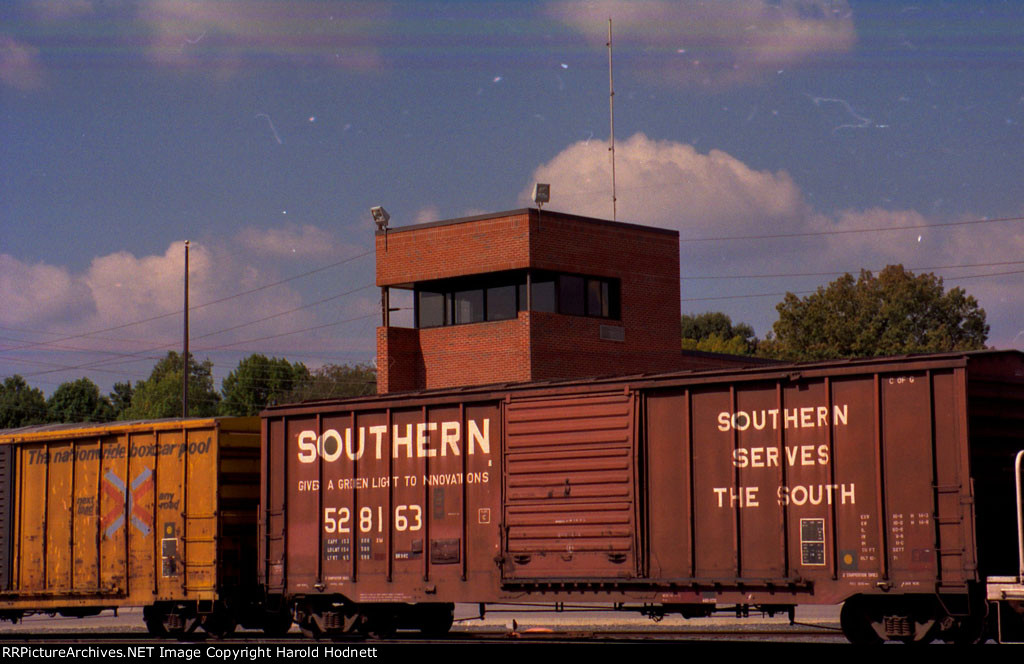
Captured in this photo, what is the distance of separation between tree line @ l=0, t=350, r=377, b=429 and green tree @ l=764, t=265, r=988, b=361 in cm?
5409

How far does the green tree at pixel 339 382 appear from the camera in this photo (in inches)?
5270

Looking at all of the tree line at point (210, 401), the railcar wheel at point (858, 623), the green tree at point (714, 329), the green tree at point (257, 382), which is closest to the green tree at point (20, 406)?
the tree line at point (210, 401)

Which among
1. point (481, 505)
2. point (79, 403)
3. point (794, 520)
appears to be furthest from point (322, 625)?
point (79, 403)

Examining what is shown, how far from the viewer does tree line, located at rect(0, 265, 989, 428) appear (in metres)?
89.1

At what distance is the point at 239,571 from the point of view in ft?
67.3

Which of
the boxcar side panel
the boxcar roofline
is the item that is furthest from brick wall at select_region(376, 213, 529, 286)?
the boxcar side panel

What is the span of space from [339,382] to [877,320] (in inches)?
2694

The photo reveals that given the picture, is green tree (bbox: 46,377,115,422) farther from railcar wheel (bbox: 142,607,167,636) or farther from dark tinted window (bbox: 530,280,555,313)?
railcar wheel (bbox: 142,607,167,636)

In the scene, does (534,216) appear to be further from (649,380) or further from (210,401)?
(210,401)

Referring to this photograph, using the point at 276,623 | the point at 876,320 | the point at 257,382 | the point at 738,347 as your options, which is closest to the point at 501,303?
the point at 276,623

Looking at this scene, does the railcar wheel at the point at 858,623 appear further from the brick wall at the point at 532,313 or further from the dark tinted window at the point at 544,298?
the dark tinted window at the point at 544,298

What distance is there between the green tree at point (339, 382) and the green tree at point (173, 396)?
1152 centimetres

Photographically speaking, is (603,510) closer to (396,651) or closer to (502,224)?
(396,651)

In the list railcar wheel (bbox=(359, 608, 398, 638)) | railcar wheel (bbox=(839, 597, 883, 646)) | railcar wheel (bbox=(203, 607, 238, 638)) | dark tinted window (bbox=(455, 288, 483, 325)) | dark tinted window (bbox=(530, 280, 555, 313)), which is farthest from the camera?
dark tinted window (bbox=(455, 288, 483, 325))
